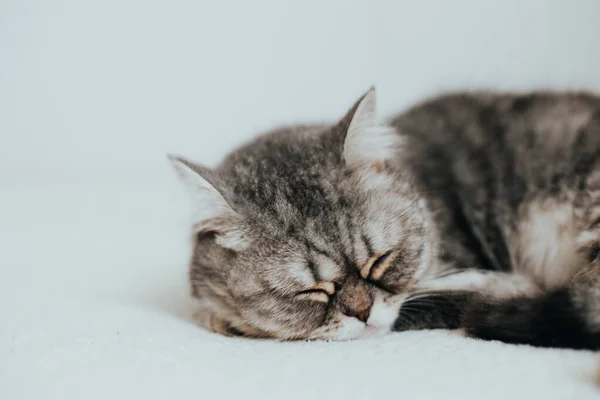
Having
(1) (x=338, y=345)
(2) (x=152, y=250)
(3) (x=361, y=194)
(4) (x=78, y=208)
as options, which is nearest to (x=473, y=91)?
(3) (x=361, y=194)

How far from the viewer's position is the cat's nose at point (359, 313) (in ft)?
4.34

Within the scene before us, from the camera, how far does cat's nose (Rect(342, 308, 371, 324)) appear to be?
1324 millimetres

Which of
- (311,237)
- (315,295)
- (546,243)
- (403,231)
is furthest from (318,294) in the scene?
(546,243)

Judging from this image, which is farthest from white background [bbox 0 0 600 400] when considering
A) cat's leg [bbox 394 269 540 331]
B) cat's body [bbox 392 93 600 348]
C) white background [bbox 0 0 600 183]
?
cat's leg [bbox 394 269 540 331]

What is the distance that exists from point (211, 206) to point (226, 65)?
5.91ft

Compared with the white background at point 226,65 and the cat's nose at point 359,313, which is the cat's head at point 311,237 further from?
the white background at point 226,65

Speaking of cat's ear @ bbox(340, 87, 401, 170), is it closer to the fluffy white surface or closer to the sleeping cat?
the sleeping cat

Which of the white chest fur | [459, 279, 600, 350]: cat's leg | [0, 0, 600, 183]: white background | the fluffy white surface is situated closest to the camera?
the fluffy white surface

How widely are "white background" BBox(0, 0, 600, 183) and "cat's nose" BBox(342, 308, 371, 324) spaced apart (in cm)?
180

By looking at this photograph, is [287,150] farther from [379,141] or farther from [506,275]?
[506,275]

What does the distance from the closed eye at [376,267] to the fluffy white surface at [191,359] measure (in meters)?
0.15

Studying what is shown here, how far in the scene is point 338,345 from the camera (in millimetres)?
1242

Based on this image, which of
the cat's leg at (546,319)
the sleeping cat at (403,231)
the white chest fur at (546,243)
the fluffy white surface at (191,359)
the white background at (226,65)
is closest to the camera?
the fluffy white surface at (191,359)

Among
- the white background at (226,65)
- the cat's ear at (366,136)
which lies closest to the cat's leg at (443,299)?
the cat's ear at (366,136)
